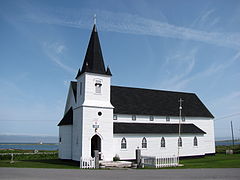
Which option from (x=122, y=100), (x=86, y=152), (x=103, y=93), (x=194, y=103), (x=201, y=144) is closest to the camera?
(x=86, y=152)

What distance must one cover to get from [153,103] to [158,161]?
1413 centimetres

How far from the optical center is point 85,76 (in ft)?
99.0

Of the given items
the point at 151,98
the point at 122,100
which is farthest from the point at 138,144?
the point at 151,98

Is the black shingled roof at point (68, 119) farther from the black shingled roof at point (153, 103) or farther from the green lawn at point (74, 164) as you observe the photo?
the black shingled roof at point (153, 103)

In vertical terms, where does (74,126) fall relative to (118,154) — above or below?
above

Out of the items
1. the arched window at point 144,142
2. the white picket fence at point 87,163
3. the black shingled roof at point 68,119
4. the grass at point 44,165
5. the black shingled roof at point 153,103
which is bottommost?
the grass at point 44,165

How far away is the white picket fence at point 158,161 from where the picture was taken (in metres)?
26.1

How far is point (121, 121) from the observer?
34.4 m

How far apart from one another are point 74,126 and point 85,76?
643 centimetres

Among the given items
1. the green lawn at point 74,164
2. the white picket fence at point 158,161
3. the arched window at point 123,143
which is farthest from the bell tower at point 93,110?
the white picket fence at point 158,161

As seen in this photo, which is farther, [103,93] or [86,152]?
[103,93]

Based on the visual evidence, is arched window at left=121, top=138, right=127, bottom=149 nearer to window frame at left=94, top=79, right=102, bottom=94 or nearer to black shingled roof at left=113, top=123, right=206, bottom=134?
black shingled roof at left=113, top=123, right=206, bottom=134

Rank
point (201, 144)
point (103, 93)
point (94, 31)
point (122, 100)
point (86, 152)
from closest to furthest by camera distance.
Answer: point (86, 152)
point (103, 93)
point (94, 31)
point (122, 100)
point (201, 144)

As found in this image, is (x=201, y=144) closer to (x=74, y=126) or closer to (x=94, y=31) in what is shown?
(x=74, y=126)
